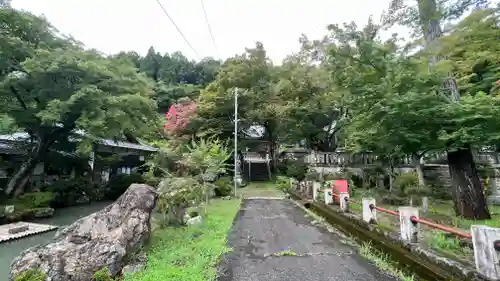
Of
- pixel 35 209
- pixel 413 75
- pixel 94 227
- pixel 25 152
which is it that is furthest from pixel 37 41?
pixel 413 75

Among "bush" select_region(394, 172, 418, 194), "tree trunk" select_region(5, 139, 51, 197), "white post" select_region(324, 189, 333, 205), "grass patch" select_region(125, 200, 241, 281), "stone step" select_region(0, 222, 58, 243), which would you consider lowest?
"stone step" select_region(0, 222, 58, 243)

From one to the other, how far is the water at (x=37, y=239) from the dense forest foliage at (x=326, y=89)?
2350 mm

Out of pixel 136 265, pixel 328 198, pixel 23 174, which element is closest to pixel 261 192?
pixel 328 198

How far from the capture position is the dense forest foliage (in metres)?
5.91

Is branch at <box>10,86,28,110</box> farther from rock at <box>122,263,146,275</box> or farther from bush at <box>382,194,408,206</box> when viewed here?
bush at <box>382,194,408,206</box>

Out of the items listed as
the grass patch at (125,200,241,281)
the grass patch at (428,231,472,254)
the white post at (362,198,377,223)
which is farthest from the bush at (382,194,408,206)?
the grass patch at (125,200,241,281)

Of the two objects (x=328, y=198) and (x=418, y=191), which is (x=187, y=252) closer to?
(x=328, y=198)

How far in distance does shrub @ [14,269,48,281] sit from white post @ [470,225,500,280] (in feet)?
18.2

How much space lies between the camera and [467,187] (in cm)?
682

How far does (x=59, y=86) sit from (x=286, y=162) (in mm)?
15104

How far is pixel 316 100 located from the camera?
17.8 meters

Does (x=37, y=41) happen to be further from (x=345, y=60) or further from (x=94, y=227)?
(x=345, y=60)

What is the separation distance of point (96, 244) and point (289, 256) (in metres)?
3.35

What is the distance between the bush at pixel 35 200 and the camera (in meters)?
→ 10.0
